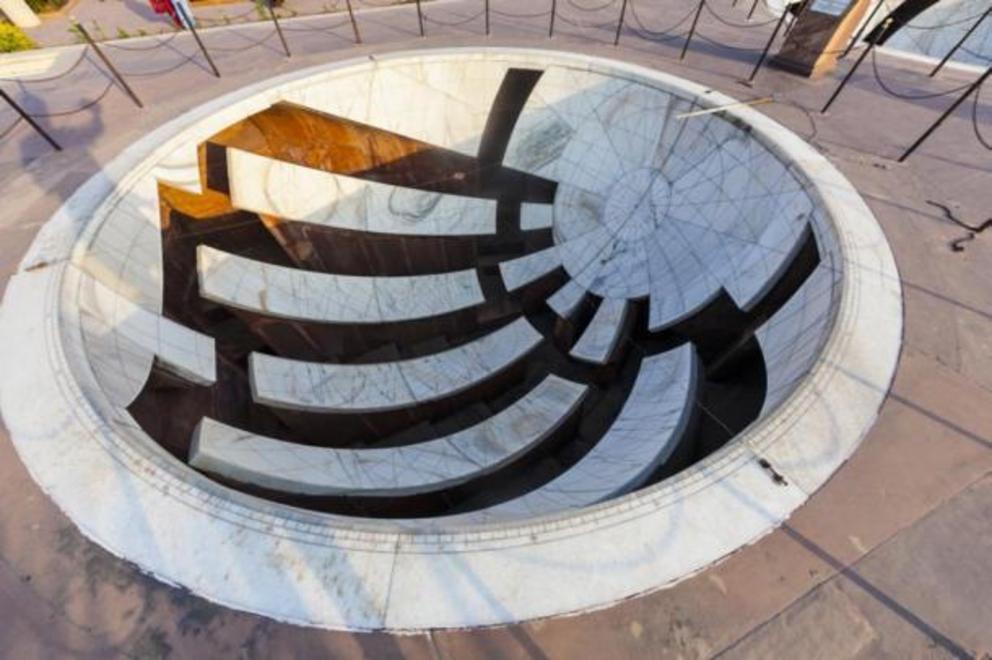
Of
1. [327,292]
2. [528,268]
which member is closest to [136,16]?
[327,292]

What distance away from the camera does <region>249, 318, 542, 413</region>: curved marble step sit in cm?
1273

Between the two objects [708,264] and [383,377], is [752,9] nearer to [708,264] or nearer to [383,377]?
[708,264]

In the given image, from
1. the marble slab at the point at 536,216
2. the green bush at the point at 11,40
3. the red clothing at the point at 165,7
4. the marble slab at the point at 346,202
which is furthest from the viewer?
the green bush at the point at 11,40

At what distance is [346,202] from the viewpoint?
16.4 metres

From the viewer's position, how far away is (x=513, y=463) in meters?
12.2

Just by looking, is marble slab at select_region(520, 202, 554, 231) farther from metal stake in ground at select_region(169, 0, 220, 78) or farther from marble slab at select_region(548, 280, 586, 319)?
metal stake in ground at select_region(169, 0, 220, 78)

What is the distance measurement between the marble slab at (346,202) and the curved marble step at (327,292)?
1780mm

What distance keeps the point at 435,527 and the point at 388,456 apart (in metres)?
5.40

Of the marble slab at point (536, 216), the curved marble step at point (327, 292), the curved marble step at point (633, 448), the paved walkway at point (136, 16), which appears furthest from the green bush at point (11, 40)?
the curved marble step at point (633, 448)

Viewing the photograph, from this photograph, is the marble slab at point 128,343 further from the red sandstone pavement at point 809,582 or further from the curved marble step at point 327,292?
the curved marble step at point 327,292

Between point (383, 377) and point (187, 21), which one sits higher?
point (187, 21)

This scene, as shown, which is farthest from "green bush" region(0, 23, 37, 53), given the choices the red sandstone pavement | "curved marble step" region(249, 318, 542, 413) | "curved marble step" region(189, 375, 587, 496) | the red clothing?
the red sandstone pavement

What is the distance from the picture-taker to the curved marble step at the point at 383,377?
41.8ft

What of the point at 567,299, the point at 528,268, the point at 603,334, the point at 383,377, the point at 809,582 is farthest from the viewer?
the point at 528,268
